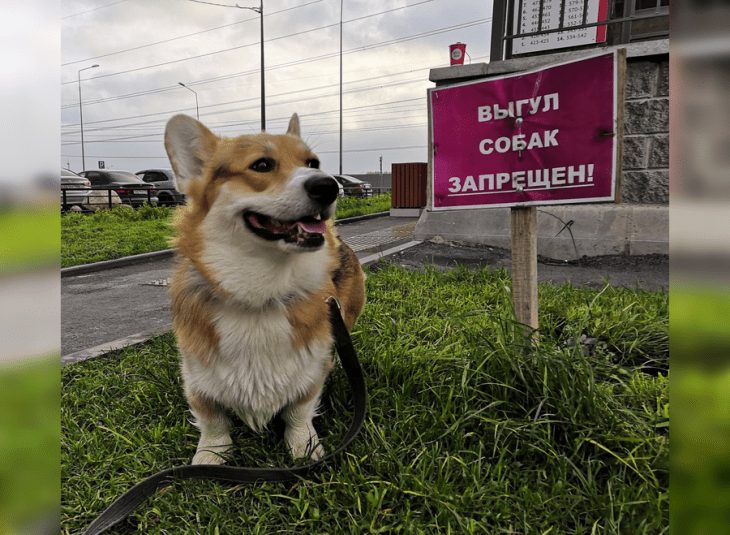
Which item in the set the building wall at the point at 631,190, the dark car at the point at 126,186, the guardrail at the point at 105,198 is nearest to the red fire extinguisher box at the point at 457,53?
the building wall at the point at 631,190

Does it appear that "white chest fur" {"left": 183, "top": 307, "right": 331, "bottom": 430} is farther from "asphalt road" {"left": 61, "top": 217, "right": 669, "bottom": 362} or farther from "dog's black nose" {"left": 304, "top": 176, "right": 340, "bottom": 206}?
"asphalt road" {"left": 61, "top": 217, "right": 669, "bottom": 362}

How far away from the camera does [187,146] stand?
1702 mm

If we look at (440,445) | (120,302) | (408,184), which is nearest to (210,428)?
(440,445)

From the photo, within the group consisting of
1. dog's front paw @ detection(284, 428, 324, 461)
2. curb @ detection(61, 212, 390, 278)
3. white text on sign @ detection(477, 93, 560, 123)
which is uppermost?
white text on sign @ detection(477, 93, 560, 123)

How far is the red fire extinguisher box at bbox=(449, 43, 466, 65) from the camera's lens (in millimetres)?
5984

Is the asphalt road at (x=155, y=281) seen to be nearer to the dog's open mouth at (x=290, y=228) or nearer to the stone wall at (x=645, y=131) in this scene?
the stone wall at (x=645, y=131)

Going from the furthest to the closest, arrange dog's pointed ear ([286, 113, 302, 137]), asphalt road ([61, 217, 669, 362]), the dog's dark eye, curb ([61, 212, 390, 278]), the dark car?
the dark car < curb ([61, 212, 390, 278]) < asphalt road ([61, 217, 669, 362]) < dog's pointed ear ([286, 113, 302, 137]) < the dog's dark eye

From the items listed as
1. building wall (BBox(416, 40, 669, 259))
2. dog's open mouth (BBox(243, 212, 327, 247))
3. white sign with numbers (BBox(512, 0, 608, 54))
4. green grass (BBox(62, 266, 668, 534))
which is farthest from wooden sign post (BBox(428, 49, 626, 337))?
white sign with numbers (BBox(512, 0, 608, 54))

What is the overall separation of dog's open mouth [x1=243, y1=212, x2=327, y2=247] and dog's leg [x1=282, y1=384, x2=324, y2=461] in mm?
712

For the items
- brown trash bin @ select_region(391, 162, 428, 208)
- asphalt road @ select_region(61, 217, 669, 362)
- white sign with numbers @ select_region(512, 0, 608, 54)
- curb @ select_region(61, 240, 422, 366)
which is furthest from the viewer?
brown trash bin @ select_region(391, 162, 428, 208)

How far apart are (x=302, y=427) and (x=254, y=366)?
38cm

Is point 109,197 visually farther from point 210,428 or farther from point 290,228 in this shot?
point 290,228

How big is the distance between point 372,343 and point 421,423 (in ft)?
2.73

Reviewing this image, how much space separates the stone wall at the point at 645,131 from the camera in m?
5.72
